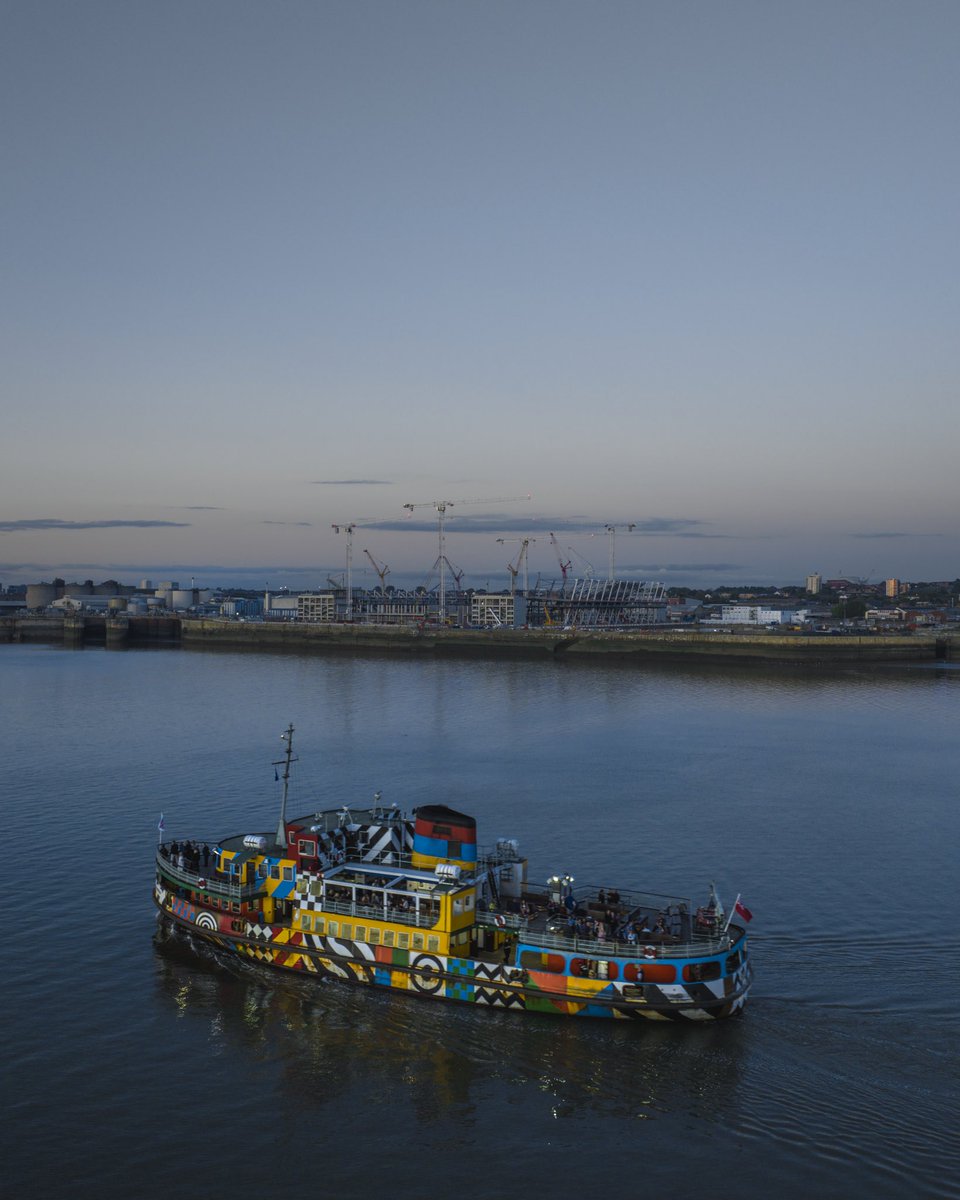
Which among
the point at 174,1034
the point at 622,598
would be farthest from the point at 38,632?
the point at 174,1034

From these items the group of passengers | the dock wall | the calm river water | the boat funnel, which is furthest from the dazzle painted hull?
the dock wall

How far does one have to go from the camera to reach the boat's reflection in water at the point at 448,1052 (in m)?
15.3

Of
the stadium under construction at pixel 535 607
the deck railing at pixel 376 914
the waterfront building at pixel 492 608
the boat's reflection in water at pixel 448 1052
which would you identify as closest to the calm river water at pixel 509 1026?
the boat's reflection in water at pixel 448 1052

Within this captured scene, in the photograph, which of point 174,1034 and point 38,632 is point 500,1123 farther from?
point 38,632

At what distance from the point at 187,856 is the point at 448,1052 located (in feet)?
29.0

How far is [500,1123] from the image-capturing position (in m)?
14.8

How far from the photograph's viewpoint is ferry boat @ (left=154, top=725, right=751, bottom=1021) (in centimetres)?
1734

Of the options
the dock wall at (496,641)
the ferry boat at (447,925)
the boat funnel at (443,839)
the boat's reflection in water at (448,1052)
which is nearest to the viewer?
the boat's reflection in water at (448,1052)

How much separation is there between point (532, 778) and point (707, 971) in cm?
2065

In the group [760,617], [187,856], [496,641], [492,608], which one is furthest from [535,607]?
[187,856]

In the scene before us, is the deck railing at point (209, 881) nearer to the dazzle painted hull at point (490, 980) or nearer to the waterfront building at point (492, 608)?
the dazzle painted hull at point (490, 980)

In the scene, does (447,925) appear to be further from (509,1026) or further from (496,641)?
(496,641)

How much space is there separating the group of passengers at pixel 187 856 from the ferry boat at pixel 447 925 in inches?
3.0

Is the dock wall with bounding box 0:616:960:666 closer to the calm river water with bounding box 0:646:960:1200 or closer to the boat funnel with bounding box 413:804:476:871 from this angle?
the calm river water with bounding box 0:646:960:1200
